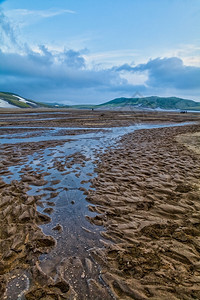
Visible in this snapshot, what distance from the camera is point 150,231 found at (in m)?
4.14

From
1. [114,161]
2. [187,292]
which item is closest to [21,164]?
[114,161]

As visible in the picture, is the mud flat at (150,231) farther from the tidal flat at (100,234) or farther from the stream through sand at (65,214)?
the stream through sand at (65,214)

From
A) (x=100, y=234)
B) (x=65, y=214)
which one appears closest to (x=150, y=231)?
(x=100, y=234)

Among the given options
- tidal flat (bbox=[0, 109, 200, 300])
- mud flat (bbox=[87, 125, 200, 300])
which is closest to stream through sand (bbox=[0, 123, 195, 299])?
tidal flat (bbox=[0, 109, 200, 300])

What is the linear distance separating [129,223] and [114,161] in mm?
5711

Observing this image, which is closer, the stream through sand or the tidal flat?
the tidal flat

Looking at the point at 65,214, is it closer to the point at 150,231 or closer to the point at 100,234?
the point at 100,234

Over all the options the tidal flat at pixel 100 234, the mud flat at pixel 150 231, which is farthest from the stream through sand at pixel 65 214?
the mud flat at pixel 150 231

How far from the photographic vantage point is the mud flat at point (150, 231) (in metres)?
2.80

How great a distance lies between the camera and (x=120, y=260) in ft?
10.8

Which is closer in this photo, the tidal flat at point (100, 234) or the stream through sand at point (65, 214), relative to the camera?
the tidal flat at point (100, 234)

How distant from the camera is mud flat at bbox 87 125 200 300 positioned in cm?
280

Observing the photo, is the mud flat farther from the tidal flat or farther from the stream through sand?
the stream through sand

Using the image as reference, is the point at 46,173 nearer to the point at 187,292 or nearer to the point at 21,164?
the point at 21,164
